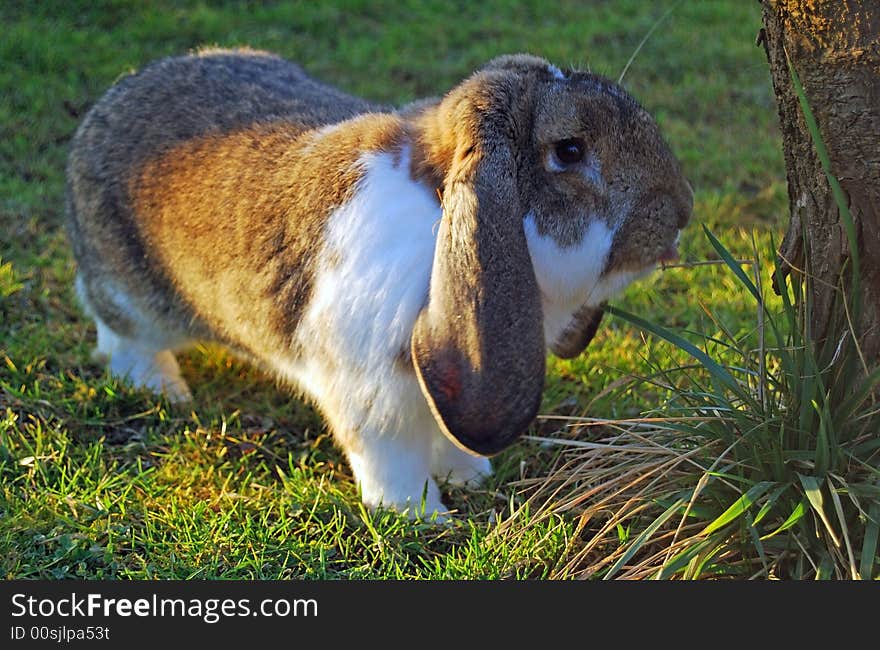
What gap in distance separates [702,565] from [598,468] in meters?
0.61

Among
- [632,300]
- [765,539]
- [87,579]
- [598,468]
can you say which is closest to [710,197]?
[632,300]

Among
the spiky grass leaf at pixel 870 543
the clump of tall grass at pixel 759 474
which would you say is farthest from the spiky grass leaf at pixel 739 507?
the spiky grass leaf at pixel 870 543

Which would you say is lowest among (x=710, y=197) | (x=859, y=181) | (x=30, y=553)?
(x=30, y=553)

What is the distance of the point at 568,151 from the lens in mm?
3363

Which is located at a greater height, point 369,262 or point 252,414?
point 369,262

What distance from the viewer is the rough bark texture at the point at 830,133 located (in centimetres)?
299

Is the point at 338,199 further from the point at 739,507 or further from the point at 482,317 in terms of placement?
the point at 739,507

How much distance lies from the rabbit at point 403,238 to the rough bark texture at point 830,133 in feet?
1.19

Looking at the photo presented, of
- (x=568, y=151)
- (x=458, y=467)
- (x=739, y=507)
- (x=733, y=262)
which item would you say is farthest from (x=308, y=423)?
(x=739, y=507)

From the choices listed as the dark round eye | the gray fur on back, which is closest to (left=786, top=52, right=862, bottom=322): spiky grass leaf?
the dark round eye

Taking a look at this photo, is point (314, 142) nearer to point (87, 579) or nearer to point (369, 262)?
point (369, 262)

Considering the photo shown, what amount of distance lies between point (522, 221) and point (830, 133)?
0.84m

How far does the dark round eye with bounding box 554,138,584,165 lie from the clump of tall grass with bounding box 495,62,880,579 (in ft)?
1.45

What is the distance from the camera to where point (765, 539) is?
312cm
